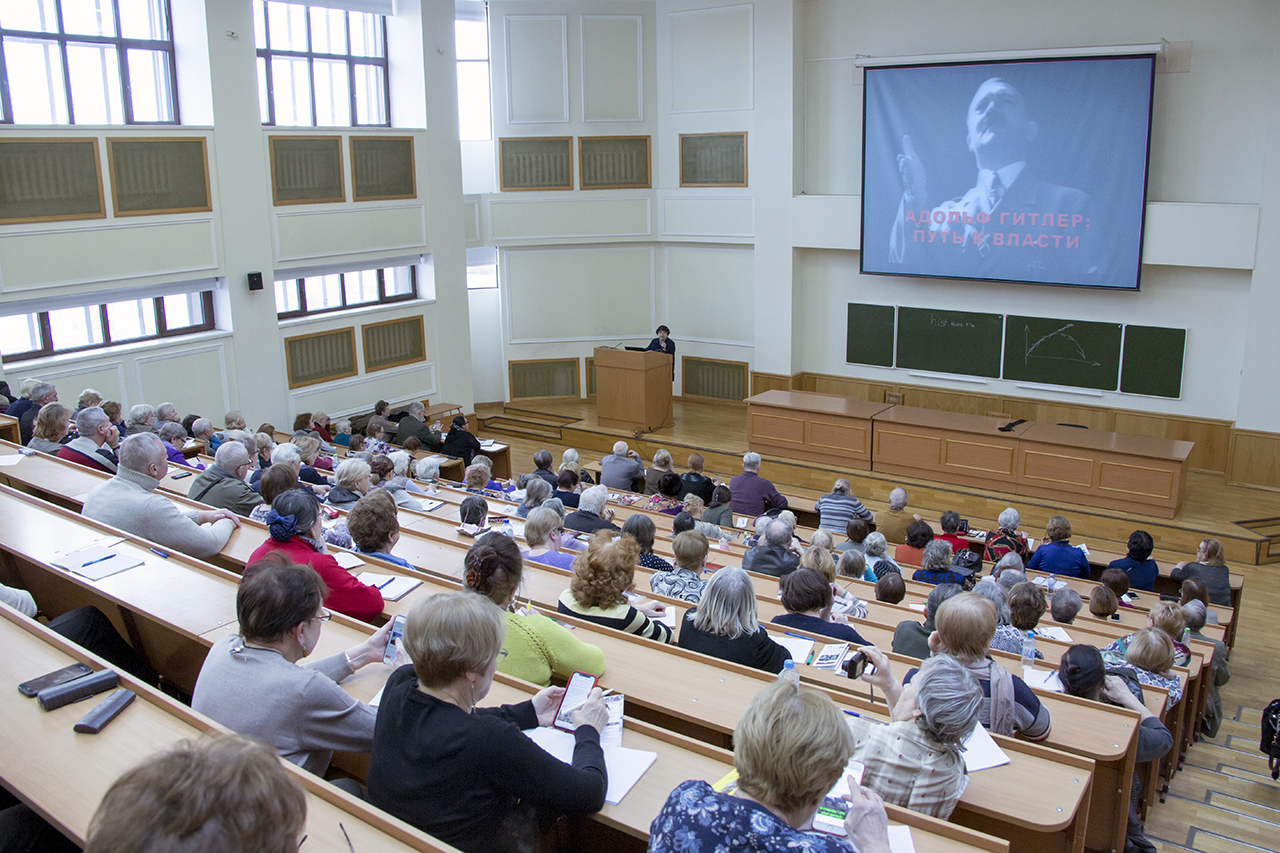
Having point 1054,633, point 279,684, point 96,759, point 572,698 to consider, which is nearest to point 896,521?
point 1054,633

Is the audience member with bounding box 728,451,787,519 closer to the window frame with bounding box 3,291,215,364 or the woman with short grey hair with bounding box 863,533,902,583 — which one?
the woman with short grey hair with bounding box 863,533,902,583

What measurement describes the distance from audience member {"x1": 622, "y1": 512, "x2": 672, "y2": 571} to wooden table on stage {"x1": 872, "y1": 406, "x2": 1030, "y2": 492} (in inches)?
237

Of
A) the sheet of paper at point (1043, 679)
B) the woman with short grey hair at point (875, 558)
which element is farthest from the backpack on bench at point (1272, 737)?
the woman with short grey hair at point (875, 558)

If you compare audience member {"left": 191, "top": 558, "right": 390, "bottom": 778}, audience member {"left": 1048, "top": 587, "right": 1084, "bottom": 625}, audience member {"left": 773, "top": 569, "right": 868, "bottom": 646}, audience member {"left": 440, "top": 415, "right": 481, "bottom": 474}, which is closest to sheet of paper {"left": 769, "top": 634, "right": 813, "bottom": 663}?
audience member {"left": 773, "top": 569, "right": 868, "bottom": 646}

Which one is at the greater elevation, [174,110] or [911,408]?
[174,110]

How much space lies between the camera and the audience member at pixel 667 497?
8406mm

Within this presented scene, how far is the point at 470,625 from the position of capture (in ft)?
7.32

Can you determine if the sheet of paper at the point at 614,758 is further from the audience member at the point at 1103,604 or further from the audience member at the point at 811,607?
the audience member at the point at 1103,604

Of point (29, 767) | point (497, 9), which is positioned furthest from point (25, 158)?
point (29, 767)

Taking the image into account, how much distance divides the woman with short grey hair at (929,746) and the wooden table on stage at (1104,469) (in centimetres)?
781

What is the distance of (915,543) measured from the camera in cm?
714

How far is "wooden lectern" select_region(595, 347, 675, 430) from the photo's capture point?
12367 millimetres

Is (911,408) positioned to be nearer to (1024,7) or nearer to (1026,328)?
(1026,328)

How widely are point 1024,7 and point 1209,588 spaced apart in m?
6.99
